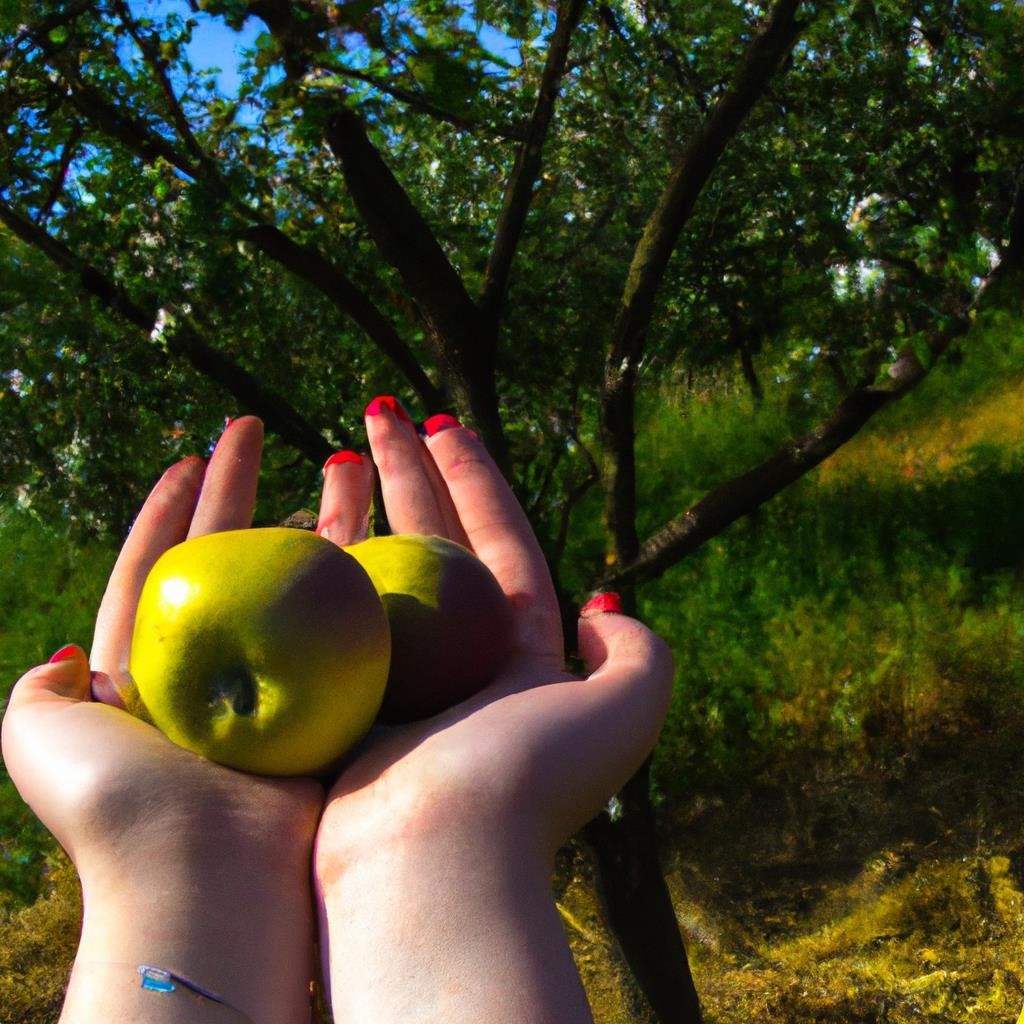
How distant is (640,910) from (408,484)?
2.27 metres

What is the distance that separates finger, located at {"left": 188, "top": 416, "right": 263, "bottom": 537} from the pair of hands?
348 millimetres

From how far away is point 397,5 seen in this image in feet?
9.39

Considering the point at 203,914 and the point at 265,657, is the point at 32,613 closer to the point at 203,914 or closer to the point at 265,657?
the point at 265,657

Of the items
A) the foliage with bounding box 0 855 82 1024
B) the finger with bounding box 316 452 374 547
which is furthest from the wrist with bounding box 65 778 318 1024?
the foliage with bounding box 0 855 82 1024

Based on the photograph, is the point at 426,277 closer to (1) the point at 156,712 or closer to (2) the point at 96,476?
(2) the point at 96,476

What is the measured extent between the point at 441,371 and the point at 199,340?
792 mm

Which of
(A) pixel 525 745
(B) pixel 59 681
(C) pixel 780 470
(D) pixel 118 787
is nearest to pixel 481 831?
(A) pixel 525 745

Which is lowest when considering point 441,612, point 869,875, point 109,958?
point 869,875

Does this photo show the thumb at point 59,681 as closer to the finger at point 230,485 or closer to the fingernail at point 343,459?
the finger at point 230,485

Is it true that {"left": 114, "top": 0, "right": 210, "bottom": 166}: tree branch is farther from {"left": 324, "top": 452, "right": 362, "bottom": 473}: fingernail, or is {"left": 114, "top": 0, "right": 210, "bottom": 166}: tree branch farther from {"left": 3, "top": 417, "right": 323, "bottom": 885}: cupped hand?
{"left": 3, "top": 417, "right": 323, "bottom": 885}: cupped hand

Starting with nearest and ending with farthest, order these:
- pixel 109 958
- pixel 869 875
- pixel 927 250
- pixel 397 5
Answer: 1. pixel 109 958
2. pixel 397 5
3. pixel 927 250
4. pixel 869 875

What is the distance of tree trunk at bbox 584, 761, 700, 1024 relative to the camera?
3713 mm

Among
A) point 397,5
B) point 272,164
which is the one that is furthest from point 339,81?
point 272,164

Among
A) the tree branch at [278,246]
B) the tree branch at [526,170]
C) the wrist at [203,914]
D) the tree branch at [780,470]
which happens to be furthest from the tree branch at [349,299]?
the wrist at [203,914]
